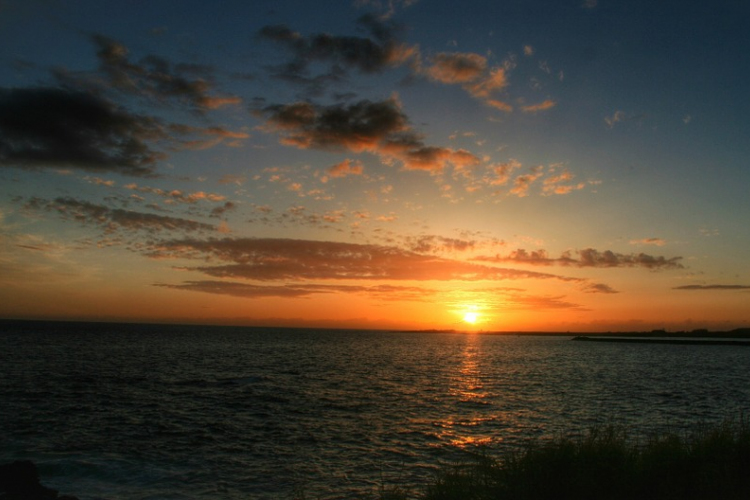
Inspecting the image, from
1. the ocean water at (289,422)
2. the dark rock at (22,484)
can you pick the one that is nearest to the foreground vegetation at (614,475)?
the ocean water at (289,422)

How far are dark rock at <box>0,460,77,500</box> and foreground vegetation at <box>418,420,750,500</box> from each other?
44.5 ft

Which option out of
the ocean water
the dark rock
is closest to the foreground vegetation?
the ocean water

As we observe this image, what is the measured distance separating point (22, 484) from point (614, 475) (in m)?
21.5

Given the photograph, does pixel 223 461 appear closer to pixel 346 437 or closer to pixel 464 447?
pixel 346 437

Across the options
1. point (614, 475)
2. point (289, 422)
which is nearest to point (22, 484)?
point (289, 422)

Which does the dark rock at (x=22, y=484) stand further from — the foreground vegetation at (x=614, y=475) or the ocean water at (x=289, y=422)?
the foreground vegetation at (x=614, y=475)

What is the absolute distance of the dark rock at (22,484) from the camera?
674 inches

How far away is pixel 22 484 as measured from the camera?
18234 mm

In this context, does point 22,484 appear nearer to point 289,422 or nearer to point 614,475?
point 289,422

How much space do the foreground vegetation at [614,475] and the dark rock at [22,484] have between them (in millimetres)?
13564

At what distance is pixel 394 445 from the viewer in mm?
25188

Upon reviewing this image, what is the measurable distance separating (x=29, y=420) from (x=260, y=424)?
48.7ft

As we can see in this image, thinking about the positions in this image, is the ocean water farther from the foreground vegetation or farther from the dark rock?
the foreground vegetation

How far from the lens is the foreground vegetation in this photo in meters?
12.2
